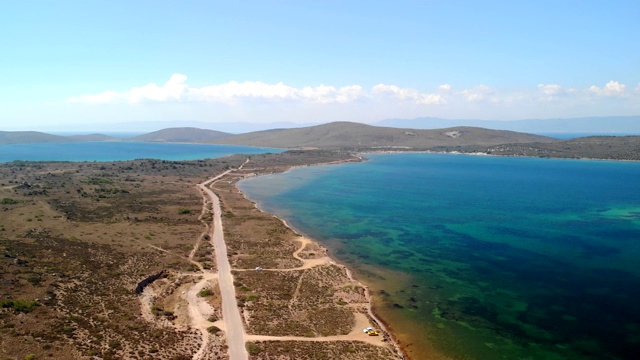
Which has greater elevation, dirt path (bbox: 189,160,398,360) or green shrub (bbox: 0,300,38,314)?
green shrub (bbox: 0,300,38,314)

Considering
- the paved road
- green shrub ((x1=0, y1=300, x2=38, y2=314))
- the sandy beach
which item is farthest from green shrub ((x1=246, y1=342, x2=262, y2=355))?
green shrub ((x1=0, y1=300, x2=38, y2=314))

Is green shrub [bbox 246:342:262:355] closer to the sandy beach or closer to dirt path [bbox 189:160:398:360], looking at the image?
dirt path [bbox 189:160:398:360]

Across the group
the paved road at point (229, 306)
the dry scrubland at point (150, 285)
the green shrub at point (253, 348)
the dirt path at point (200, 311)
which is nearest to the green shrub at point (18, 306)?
the dry scrubland at point (150, 285)

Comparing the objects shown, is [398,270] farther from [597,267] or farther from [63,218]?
[63,218]

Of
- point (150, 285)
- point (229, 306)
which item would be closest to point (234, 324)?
point (229, 306)

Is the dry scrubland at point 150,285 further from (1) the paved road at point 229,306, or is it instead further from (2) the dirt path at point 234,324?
(1) the paved road at point 229,306

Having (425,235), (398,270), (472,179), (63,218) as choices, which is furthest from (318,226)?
(472,179)
